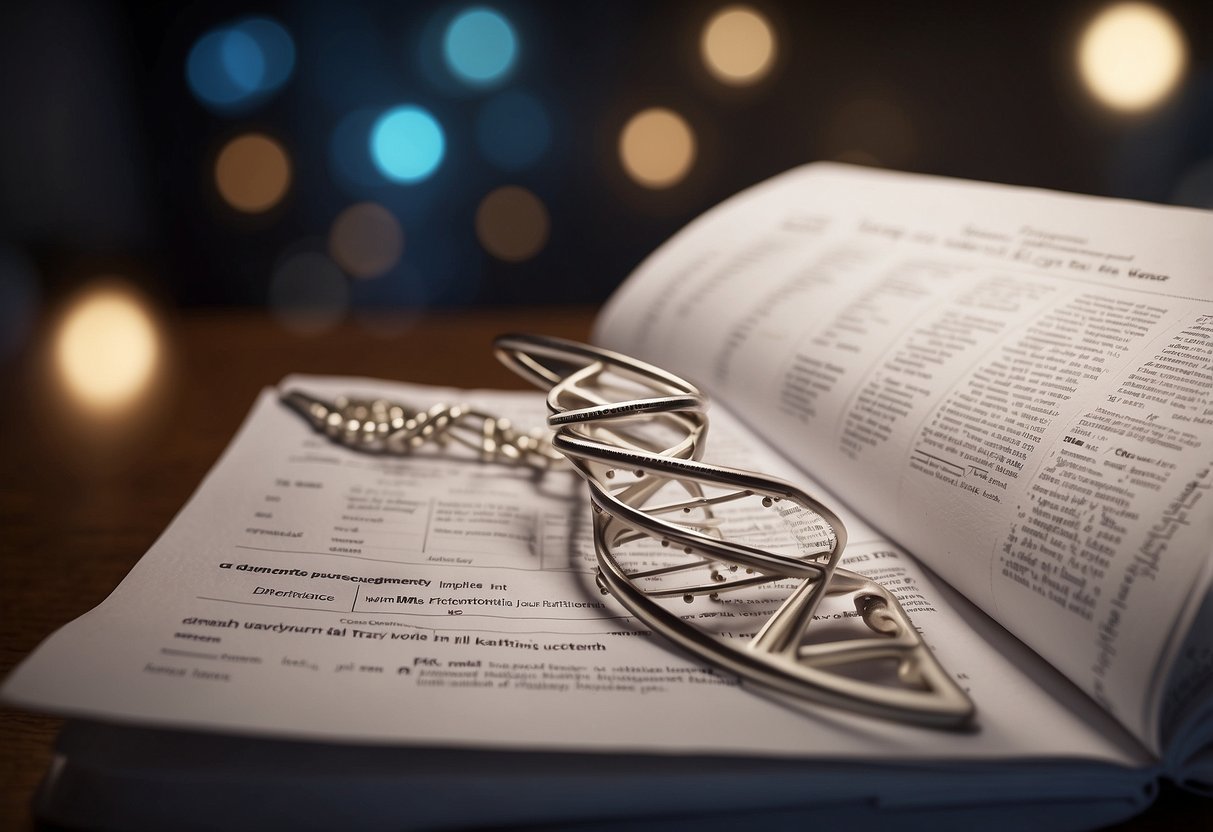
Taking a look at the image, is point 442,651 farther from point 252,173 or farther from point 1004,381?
point 252,173

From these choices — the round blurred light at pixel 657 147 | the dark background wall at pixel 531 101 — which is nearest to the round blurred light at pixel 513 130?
the dark background wall at pixel 531 101

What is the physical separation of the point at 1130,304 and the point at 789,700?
0.24 metres

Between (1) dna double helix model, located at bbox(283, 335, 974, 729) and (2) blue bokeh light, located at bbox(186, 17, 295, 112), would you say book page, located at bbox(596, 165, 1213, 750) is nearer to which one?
(1) dna double helix model, located at bbox(283, 335, 974, 729)

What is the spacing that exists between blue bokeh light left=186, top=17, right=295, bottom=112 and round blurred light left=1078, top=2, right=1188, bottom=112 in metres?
1.12

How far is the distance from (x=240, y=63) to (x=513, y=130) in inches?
15.4

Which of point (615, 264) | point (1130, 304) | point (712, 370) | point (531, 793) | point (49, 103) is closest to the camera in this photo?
point (531, 793)

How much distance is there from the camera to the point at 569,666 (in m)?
0.33

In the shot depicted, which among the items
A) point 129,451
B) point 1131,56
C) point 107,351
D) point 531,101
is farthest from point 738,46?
point 129,451

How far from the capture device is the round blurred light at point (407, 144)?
138cm

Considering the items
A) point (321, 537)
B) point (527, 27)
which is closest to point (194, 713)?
point (321, 537)

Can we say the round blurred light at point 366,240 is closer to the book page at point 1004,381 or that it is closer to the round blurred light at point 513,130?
the round blurred light at point 513,130

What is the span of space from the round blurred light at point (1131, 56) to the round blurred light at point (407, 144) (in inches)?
36.3

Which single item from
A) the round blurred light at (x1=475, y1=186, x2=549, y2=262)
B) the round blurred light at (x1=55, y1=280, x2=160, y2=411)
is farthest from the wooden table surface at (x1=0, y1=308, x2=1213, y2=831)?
the round blurred light at (x1=475, y1=186, x2=549, y2=262)

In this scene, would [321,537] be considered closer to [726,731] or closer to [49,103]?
[726,731]
